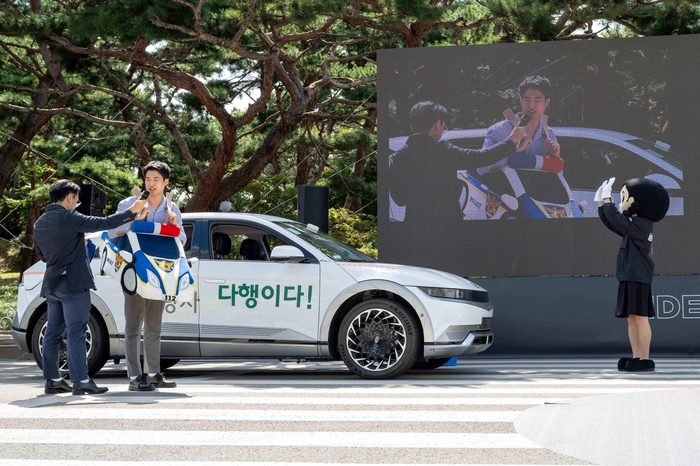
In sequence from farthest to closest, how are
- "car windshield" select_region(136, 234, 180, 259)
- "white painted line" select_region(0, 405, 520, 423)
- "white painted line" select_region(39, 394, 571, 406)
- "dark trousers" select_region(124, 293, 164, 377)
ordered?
"dark trousers" select_region(124, 293, 164, 377)
"car windshield" select_region(136, 234, 180, 259)
"white painted line" select_region(39, 394, 571, 406)
"white painted line" select_region(0, 405, 520, 423)

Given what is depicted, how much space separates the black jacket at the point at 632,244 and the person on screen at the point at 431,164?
4128 mm

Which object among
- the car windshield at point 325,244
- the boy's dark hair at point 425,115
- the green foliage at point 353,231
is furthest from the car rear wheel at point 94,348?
the green foliage at point 353,231

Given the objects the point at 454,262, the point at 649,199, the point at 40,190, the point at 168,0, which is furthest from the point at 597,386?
the point at 40,190

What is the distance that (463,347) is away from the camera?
29.8 feet

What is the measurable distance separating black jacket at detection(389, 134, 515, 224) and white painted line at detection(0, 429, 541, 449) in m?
8.10

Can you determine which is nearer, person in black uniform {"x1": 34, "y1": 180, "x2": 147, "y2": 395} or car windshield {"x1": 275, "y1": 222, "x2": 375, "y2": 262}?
person in black uniform {"x1": 34, "y1": 180, "x2": 147, "y2": 395}

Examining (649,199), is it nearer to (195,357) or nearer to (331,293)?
(331,293)

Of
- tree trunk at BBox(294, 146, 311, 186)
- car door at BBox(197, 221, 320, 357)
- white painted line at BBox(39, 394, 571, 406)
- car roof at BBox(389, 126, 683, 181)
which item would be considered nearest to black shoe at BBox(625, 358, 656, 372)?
white painted line at BBox(39, 394, 571, 406)

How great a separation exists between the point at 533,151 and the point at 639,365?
15.4 ft

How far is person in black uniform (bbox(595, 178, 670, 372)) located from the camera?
9.56 metres

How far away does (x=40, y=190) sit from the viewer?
3188 cm

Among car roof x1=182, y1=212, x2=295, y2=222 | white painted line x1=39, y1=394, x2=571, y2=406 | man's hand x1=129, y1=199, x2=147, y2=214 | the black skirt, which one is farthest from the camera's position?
car roof x1=182, y1=212, x2=295, y2=222

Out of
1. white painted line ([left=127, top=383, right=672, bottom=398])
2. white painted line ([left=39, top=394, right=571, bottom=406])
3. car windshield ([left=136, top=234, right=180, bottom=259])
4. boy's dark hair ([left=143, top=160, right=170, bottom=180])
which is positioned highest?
boy's dark hair ([left=143, top=160, right=170, bottom=180])

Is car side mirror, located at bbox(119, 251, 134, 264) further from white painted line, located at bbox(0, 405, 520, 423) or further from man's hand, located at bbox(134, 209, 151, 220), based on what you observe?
white painted line, located at bbox(0, 405, 520, 423)
